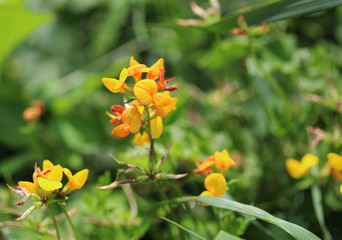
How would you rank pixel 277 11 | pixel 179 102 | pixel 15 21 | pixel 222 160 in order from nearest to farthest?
pixel 222 160 → pixel 277 11 → pixel 179 102 → pixel 15 21

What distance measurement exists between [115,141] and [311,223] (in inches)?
38.9

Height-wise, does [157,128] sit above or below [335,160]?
above

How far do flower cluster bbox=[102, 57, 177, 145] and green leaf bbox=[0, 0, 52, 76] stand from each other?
1294 mm

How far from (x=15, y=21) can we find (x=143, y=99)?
58.3 inches

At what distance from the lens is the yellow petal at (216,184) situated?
0.80 metres

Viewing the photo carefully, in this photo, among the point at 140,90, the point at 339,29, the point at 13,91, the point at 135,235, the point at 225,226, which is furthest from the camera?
the point at 13,91

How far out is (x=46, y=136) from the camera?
6.12 ft

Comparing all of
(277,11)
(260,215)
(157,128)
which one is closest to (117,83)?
(157,128)

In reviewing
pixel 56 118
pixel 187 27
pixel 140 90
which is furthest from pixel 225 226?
pixel 56 118

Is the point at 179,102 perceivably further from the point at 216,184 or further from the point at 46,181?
the point at 46,181

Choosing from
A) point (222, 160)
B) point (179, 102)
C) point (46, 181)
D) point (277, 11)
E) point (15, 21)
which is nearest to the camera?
point (46, 181)

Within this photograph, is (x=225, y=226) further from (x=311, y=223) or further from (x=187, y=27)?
(x=187, y=27)

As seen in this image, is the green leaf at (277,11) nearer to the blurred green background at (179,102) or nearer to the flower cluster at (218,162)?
the blurred green background at (179,102)

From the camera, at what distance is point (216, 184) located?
806 mm
